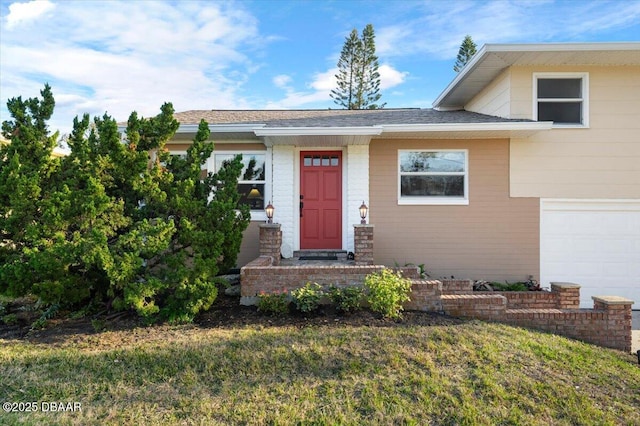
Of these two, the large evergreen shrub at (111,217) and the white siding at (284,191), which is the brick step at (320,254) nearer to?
the white siding at (284,191)

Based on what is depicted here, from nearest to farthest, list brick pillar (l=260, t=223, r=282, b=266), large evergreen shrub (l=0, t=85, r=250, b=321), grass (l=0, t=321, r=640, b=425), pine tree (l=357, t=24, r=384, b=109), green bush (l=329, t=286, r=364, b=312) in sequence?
grass (l=0, t=321, r=640, b=425)
large evergreen shrub (l=0, t=85, r=250, b=321)
green bush (l=329, t=286, r=364, b=312)
brick pillar (l=260, t=223, r=282, b=266)
pine tree (l=357, t=24, r=384, b=109)

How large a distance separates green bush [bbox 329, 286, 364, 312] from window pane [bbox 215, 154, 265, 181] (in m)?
3.71

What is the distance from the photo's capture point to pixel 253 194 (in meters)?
8.22

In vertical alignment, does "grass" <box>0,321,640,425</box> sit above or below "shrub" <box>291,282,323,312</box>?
below

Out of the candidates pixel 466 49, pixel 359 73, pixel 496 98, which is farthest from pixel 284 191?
pixel 466 49

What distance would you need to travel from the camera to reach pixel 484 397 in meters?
3.46

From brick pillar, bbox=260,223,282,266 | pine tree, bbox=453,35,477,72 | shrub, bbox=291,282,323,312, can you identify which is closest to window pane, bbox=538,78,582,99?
brick pillar, bbox=260,223,282,266

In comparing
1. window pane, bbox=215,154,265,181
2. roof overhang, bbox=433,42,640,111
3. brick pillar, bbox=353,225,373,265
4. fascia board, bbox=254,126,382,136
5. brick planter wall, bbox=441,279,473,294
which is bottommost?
brick planter wall, bbox=441,279,473,294

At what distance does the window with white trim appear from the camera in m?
8.17

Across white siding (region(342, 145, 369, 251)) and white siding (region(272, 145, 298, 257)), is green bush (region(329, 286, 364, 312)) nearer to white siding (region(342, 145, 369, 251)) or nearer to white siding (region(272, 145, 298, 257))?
white siding (region(342, 145, 369, 251))

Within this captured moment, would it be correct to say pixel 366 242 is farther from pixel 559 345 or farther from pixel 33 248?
pixel 33 248

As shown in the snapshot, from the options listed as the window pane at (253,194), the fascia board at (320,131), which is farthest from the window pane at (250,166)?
the fascia board at (320,131)

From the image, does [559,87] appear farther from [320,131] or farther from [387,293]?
[387,293]

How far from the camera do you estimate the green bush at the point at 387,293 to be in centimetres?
515
